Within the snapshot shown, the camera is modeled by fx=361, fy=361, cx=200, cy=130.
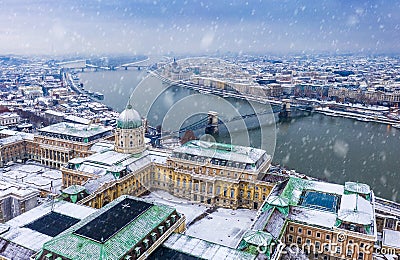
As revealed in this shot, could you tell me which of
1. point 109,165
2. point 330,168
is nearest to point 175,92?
point 330,168

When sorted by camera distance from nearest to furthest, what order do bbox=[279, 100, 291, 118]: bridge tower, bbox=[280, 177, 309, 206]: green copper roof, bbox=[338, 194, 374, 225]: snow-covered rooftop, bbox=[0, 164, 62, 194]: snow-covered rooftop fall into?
bbox=[338, 194, 374, 225]: snow-covered rooftop < bbox=[280, 177, 309, 206]: green copper roof < bbox=[0, 164, 62, 194]: snow-covered rooftop < bbox=[279, 100, 291, 118]: bridge tower

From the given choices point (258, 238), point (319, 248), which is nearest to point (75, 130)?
point (258, 238)

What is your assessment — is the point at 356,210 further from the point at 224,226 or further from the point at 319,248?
the point at 224,226

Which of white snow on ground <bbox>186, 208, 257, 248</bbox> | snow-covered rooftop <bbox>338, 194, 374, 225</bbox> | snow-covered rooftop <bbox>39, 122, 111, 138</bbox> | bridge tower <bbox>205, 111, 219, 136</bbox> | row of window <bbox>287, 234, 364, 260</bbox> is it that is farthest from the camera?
bridge tower <bbox>205, 111, 219, 136</bbox>

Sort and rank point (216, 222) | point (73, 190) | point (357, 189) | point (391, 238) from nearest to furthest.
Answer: point (391, 238) → point (73, 190) → point (357, 189) → point (216, 222)

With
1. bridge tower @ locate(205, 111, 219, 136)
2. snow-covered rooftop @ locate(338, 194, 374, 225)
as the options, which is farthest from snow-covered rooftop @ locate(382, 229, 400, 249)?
bridge tower @ locate(205, 111, 219, 136)

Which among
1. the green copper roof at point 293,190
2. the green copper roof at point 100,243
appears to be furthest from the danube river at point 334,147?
the green copper roof at point 100,243

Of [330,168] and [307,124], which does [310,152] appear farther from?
[307,124]

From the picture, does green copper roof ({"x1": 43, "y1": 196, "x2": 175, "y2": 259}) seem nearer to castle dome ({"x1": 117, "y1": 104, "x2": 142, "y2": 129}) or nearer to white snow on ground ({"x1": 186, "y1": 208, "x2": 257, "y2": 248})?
white snow on ground ({"x1": 186, "y1": 208, "x2": 257, "y2": 248})
